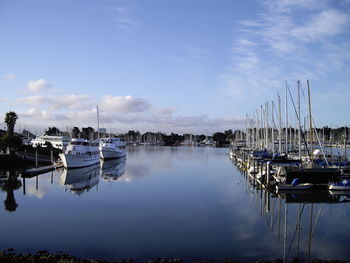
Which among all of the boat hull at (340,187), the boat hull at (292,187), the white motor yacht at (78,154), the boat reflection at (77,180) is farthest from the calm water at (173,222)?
the white motor yacht at (78,154)

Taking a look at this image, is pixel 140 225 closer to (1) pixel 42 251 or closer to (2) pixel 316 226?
(1) pixel 42 251

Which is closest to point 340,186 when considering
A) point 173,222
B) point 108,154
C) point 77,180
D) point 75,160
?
point 173,222

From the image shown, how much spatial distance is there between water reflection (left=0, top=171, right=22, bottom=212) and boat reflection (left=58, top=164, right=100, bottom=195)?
221 inches

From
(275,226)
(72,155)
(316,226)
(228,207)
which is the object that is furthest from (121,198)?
(72,155)

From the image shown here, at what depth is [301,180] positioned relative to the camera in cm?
3922

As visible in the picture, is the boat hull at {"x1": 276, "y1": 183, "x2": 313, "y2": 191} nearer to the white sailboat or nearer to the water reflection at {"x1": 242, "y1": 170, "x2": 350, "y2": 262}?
the water reflection at {"x1": 242, "y1": 170, "x2": 350, "y2": 262}

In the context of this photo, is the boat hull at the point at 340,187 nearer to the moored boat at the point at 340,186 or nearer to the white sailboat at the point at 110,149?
the moored boat at the point at 340,186

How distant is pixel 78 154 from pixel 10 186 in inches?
810

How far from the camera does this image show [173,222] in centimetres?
2491

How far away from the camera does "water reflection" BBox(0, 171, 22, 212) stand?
31205 mm

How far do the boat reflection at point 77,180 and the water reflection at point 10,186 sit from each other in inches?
221

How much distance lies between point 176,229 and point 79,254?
7.03 meters

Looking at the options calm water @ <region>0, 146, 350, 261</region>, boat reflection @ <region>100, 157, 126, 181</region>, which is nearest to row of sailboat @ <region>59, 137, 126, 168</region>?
boat reflection @ <region>100, 157, 126, 181</region>

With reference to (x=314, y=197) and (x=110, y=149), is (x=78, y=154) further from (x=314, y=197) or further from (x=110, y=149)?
(x=314, y=197)
